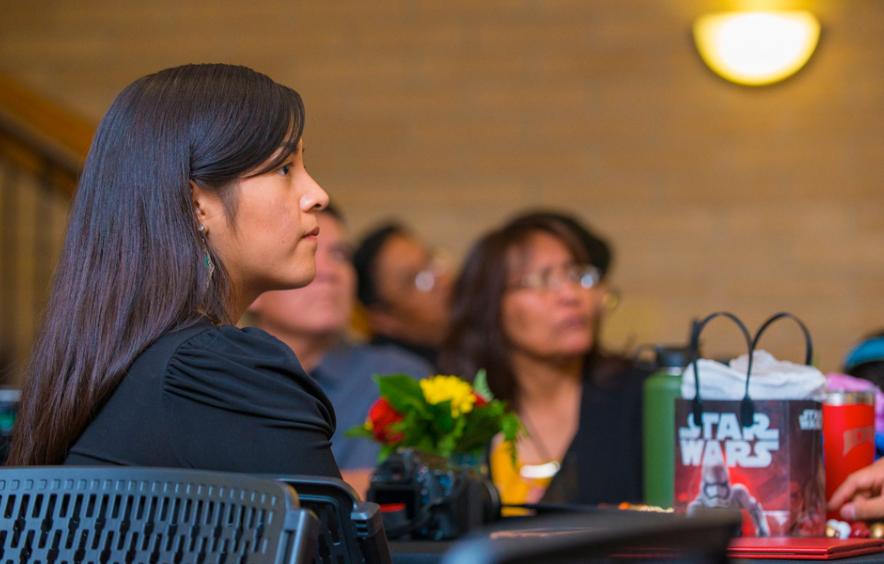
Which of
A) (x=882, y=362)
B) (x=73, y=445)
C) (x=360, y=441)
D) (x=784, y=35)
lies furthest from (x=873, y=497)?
(x=784, y=35)

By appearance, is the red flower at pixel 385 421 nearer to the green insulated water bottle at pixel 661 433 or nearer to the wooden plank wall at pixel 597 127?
the green insulated water bottle at pixel 661 433

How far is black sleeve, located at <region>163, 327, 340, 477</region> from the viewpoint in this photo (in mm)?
1199

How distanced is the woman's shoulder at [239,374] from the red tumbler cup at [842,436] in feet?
2.48

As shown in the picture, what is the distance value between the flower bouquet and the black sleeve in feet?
1.87

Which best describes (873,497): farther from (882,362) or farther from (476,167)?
(476,167)

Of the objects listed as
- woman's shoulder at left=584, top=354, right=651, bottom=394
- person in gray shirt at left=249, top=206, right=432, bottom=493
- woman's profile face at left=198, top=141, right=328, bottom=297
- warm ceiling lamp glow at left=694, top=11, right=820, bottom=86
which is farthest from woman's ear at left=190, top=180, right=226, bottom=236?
warm ceiling lamp glow at left=694, top=11, right=820, bottom=86

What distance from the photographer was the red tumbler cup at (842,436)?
1665mm

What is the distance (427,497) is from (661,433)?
447 millimetres

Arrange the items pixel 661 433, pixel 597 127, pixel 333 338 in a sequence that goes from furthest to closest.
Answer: pixel 597 127
pixel 333 338
pixel 661 433

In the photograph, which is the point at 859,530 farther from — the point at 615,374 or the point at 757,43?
the point at 757,43

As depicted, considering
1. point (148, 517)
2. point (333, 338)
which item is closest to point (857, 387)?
point (148, 517)

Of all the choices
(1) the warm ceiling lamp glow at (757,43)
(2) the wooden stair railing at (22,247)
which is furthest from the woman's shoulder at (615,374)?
(2) the wooden stair railing at (22,247)

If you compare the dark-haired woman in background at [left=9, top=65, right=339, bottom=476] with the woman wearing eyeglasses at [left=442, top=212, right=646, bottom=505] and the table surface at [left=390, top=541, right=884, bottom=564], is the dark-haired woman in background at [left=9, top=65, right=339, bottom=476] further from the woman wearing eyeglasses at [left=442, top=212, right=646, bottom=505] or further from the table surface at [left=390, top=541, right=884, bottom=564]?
the woman wearing eyeglasses at [left=442, top=212, right=646, bottom=505]

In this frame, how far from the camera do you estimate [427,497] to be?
1.69 meters
